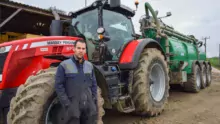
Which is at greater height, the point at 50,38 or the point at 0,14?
the point at 0,14

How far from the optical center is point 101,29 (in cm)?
406

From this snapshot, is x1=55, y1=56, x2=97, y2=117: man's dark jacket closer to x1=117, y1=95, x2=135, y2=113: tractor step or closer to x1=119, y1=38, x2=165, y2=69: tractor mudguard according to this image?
x1=117, y1=95, x2=135, y2=113: tractor step

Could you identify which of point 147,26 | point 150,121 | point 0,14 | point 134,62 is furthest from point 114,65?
point 0,14

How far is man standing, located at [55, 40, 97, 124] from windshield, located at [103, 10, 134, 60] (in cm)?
186

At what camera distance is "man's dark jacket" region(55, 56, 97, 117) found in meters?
2.48

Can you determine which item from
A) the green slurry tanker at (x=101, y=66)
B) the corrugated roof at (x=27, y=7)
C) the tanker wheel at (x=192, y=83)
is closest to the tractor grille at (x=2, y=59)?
the green slurry tanker at (x=101, y=66)

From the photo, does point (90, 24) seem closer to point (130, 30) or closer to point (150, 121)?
point (130, 30)

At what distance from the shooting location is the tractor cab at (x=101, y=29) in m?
4.22

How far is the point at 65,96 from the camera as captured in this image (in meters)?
2.46

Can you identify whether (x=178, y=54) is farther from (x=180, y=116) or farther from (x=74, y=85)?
(x=74, y=85)

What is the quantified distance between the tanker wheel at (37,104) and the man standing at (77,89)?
1.37 ft

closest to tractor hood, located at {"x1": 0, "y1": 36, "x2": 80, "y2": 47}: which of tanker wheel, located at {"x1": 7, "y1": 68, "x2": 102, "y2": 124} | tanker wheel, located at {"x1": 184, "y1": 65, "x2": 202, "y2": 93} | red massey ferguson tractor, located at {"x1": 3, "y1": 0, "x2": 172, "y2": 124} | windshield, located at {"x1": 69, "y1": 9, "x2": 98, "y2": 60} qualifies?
red massey ferguson tractor, located at {"x1": 3, "y1": 0, "x2": 172, "y2": 124}

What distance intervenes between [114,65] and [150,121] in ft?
4.42

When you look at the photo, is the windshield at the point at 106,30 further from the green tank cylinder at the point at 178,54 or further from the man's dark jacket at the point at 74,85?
the green tank cylinder at the point at 178,54
